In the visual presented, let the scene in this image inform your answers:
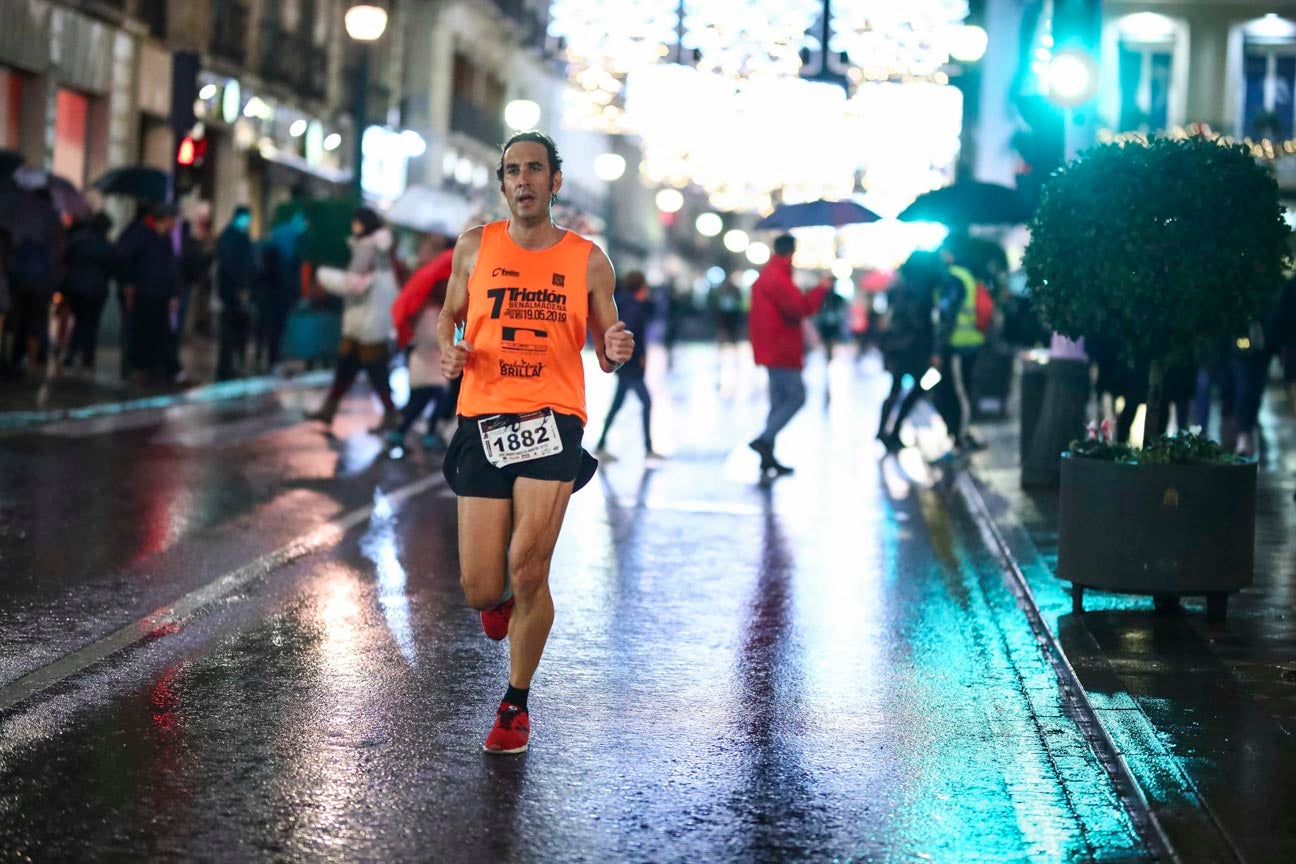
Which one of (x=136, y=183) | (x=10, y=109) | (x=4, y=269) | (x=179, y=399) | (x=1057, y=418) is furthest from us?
(x=10, y=109)

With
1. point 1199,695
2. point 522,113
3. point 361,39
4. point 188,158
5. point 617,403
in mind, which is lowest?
point 1199,695

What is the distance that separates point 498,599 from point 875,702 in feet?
4.75

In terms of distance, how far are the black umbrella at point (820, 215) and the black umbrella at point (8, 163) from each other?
276 inches

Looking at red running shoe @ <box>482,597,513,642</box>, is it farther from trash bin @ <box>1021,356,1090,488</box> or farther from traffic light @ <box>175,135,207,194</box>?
traffic light @ <box>175,135,207,194</box>

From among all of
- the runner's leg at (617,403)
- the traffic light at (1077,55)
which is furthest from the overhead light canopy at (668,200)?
the traffic light at (1077,55)

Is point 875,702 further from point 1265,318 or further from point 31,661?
point 1265,318

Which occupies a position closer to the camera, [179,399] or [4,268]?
[4,268]

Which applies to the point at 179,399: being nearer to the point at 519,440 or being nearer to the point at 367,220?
the point at 367,220

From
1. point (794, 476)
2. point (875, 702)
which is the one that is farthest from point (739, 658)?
point (794, 476)

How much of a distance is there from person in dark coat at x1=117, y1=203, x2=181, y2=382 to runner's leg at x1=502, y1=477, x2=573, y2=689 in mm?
16354

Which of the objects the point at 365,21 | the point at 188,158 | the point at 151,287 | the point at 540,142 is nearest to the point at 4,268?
the point at 151,287

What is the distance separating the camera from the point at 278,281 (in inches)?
1048

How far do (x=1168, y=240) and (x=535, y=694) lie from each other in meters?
3.73

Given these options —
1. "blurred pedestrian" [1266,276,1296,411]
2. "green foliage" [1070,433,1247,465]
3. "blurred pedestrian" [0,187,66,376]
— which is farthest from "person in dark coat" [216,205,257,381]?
"green foliage" [1070,433,1247,465]
